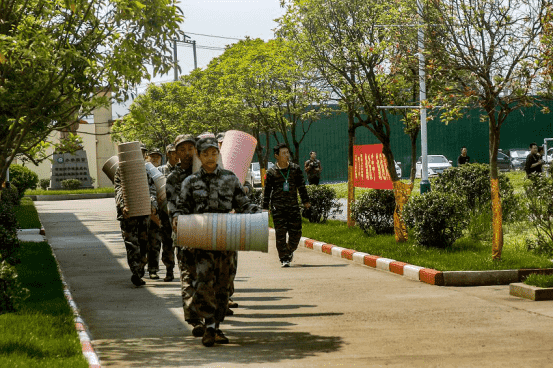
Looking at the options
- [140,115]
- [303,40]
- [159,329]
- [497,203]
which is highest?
[303,40]

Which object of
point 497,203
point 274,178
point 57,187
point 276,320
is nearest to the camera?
point 276,320

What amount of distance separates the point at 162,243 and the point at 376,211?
17.7 ft

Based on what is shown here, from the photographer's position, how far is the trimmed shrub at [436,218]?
13.5 metres

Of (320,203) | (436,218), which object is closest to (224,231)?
(436,218)

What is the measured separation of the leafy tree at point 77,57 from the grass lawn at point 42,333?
149cm

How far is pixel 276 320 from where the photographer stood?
8.81m

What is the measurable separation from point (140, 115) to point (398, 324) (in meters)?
3.62

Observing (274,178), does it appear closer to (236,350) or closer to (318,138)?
(236,350)

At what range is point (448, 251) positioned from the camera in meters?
13.6

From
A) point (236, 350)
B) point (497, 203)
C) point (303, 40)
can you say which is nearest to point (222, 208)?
point (236, 350)

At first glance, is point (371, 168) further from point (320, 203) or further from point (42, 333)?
point (42, 333)

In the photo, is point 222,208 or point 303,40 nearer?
point 222,208

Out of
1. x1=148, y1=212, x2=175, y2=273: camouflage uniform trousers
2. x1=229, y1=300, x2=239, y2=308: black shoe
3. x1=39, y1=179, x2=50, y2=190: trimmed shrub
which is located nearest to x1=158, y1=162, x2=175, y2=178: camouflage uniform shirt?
x1=148, y1=212, x2=175, y2=273: camouflage uniform trousers

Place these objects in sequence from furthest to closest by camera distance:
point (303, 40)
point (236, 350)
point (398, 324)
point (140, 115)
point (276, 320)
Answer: point (303, 40)
point (140, 115)
point (276, 320)
point (398, 324)
point (236, 350)
